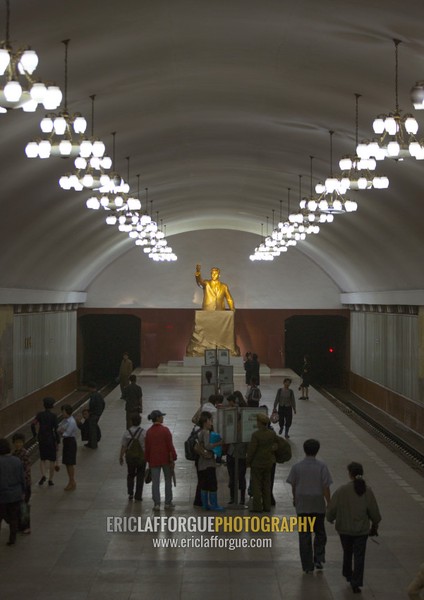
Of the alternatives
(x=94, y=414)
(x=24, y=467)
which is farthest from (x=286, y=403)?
(x=24, y=467)

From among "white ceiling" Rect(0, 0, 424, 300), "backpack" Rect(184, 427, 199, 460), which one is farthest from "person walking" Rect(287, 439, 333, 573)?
"white ceiling" Rect(0, 0, 424, 300)

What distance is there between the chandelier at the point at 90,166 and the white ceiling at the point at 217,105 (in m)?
1.08

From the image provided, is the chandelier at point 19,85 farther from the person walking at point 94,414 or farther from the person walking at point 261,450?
the person walking at point 94,414

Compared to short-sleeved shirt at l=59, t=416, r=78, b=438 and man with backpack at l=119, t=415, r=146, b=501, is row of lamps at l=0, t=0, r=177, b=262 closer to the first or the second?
man with backpack at l=119, t=415, r=146, b=501

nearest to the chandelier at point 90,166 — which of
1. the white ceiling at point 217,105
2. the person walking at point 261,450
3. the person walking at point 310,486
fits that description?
the white ceiling at point 217,105

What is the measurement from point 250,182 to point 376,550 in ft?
55.3

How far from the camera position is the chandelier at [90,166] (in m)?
11.8

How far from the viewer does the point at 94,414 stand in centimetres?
1877

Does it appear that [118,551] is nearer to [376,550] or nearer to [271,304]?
[376,550]

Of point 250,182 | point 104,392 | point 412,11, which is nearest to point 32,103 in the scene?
point 412,11

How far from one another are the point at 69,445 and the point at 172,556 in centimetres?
404

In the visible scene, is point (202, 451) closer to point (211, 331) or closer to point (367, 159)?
point (367, 159)

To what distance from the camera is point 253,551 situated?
1145 centimetres

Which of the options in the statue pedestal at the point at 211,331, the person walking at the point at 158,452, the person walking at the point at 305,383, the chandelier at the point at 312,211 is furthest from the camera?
the statue pedestal at the point at 211,331
